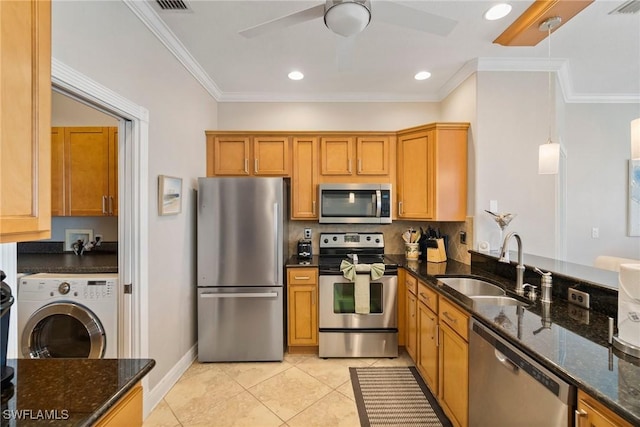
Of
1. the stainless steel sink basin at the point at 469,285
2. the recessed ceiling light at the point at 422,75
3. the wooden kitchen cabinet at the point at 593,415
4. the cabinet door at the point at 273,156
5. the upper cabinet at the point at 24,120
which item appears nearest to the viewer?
the upper cabinet at the point at 24,120

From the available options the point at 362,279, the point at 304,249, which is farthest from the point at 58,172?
the point at 362,279

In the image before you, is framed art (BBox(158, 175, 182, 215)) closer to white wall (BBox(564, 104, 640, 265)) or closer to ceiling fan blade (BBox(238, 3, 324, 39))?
ceiling fan blade (BBox(238, 3, 324, 39))

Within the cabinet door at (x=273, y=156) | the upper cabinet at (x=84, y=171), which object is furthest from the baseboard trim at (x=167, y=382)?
the cabinet door at (x=273, y=156)

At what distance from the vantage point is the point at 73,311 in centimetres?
200

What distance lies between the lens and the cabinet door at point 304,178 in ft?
10.6

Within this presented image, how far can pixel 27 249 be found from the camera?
2.80 m

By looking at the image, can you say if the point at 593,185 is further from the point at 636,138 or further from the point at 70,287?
the point at 70,287

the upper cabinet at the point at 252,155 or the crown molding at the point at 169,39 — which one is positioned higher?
the crown molding at the point at 169,39

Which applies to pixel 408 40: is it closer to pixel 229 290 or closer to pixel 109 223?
pixel 229 290

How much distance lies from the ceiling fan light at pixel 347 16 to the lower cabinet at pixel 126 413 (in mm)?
1794

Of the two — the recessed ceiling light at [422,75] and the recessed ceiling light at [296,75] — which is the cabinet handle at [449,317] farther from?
the recessed ceiling light at [296,75]

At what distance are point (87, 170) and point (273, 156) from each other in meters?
1.73

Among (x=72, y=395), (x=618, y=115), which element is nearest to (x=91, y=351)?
(x=72, y=395)

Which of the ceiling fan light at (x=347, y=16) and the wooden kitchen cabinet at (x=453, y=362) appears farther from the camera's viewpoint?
the wooden kitchen cabinet at (x=453, y=362)
